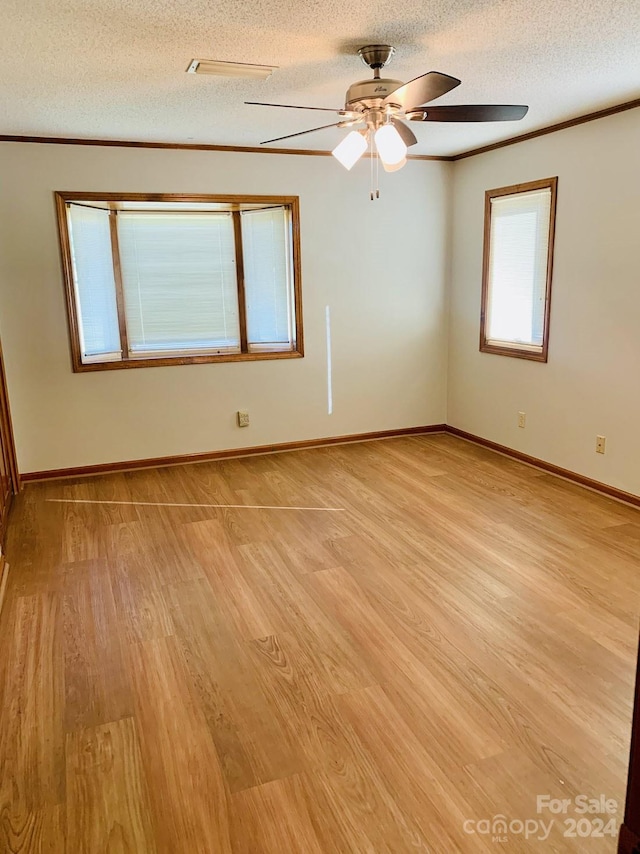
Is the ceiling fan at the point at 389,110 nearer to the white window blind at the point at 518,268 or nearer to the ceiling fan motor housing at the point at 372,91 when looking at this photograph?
the ceiling fan motor housing at the point at 372,91

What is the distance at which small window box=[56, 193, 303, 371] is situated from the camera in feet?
14.8

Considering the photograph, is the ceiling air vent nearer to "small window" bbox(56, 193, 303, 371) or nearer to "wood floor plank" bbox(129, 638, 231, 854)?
"small window" bbox(56, 193, 303, 371)

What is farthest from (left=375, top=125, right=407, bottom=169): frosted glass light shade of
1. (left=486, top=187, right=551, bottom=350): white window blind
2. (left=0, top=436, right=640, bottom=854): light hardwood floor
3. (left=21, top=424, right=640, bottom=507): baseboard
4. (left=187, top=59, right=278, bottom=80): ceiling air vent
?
(left=21, top=424, right=640, bottom=507): baseboard

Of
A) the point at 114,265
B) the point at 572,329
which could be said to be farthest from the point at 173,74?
the point at 572,329

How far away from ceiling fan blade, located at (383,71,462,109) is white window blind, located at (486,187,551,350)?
2.21 m

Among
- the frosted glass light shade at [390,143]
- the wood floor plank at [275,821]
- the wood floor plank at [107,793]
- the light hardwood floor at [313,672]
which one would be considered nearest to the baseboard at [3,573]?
the light hardwood floor at [313,672]

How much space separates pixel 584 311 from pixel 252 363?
256 centimetres

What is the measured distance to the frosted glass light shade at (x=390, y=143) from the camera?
2613mm

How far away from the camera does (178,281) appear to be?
4.79m

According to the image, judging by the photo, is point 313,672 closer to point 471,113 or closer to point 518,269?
point 471,113

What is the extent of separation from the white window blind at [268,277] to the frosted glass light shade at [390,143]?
2371 millimetres

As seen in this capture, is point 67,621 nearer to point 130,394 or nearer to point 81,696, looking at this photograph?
point 81,696

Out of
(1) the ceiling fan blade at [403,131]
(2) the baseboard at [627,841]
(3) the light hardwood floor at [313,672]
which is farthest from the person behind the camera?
(1) the ceiling fan blade at [403,131]

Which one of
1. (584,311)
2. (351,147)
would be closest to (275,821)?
(351,147)
